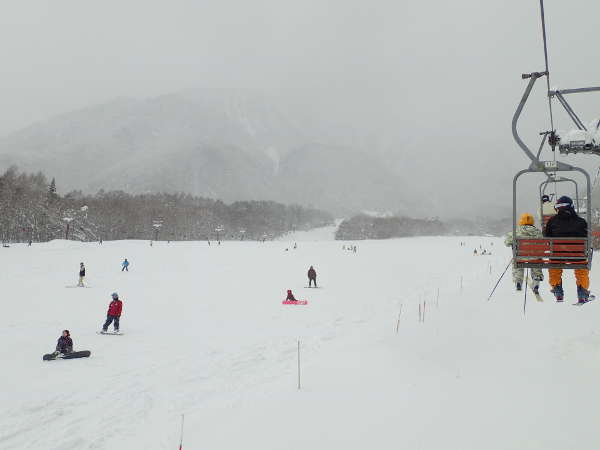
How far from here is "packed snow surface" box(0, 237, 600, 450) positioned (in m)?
6.86

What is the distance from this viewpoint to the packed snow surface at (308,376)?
686 centimetres

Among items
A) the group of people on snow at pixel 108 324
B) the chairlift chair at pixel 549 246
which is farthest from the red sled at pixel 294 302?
the chairlift chair at pixel 549 246

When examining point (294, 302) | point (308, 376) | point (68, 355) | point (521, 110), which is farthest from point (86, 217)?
point (521, 110)

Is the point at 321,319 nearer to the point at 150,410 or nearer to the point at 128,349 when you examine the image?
the point at 128,349

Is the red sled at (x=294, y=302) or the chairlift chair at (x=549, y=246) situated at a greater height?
the chairlift chair at (x=549, y=246)

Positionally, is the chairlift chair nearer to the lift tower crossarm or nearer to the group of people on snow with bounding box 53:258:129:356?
the lift tower crossarm

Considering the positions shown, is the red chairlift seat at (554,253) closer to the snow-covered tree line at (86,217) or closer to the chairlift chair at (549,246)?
the chairlift chair at (549,246)

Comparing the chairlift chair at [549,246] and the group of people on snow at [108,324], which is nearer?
the chairlift chair at [549,246]

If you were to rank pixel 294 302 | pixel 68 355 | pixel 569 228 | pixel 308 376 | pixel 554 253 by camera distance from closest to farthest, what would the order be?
pixel 554 253
pixel 569 228
pixel 308 376
pixel 68 355
pixel 294 302

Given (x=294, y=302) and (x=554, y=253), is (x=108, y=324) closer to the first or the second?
(x=294, y=302)

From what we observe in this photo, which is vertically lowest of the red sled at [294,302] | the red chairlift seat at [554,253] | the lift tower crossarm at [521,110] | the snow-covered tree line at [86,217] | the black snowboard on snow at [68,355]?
the black snowboard on snow at [68,355]

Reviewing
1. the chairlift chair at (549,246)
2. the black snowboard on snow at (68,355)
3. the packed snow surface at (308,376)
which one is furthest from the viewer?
the black snowboard on snow at (68,355)

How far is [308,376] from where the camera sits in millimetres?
10031

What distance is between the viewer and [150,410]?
8.73m
